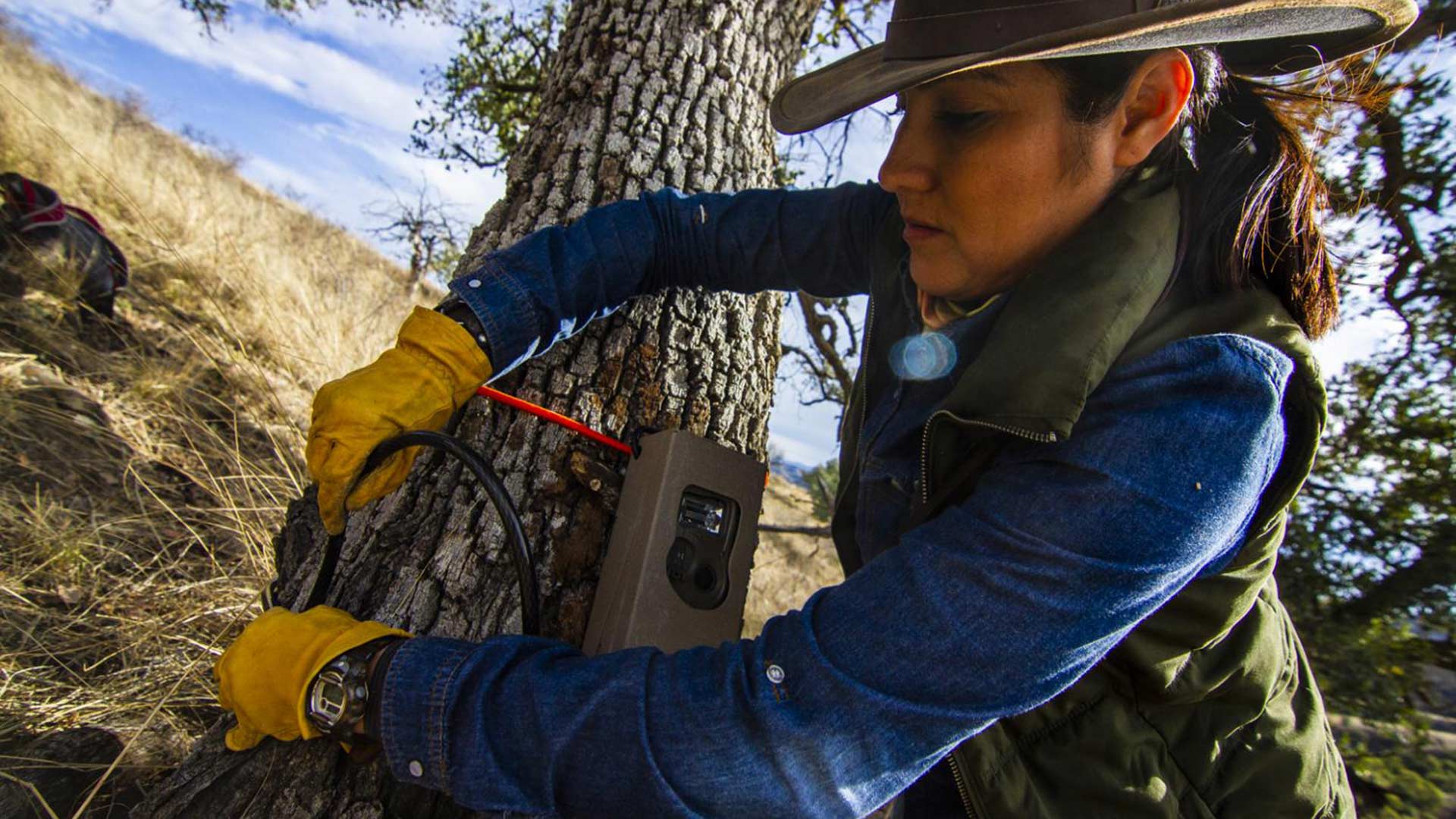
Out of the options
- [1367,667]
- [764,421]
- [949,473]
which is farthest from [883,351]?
[1367,667]

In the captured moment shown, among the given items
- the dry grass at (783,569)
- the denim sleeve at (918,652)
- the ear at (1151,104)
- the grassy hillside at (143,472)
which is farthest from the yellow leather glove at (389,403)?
the dry grass at (783,569)

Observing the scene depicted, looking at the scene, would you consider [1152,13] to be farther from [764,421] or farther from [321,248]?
[321,248]

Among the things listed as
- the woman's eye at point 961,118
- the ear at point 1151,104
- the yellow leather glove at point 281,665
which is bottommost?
the yellow leather glove at point 281,665

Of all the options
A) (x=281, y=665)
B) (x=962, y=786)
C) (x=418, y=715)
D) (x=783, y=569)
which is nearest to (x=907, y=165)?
(x=962, y=786)

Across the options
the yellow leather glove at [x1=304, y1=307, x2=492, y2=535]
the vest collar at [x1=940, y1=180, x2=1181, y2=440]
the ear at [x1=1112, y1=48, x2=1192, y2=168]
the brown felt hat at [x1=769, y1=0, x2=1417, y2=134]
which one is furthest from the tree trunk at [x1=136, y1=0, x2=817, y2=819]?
the ear at [x1=1112, y1=48, x2=1192, y2=168]

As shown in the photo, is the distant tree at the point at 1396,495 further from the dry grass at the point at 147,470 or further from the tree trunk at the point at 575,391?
the dry grass at the point at 147,470

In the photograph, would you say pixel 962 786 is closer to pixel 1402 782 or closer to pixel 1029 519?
pixel 1029 519

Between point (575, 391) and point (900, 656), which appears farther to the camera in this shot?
point (575, 391)

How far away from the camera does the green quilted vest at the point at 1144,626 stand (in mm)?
928

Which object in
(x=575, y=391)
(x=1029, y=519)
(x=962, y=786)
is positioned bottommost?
(x=962, y=786)

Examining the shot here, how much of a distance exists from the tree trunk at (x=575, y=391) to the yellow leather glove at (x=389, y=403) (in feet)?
0.31

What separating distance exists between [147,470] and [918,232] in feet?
11.1

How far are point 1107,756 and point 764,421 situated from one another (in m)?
1.16

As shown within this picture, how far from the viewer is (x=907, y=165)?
1.18m
